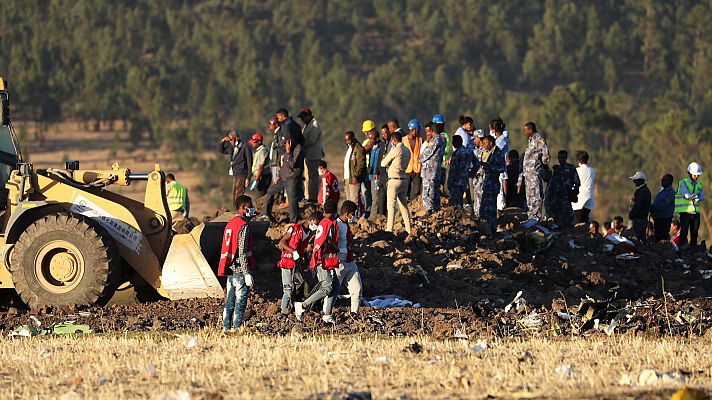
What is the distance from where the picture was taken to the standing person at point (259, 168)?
22641 mm

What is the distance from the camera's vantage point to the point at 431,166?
21.3 meters

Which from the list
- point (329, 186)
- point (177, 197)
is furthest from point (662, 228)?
point (177, 197)

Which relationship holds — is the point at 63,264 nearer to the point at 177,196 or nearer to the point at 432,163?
the point at 432,163

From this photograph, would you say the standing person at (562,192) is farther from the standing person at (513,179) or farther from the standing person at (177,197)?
the standing person at (177,197)

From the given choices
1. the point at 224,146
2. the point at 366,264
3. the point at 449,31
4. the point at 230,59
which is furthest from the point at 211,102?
the point at 366,264

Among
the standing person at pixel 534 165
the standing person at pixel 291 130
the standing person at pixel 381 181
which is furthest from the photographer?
the standing person at pixel 381 181

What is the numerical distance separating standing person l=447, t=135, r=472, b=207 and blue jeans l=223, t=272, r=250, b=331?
7.80 meters

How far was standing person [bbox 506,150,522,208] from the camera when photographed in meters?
23.2

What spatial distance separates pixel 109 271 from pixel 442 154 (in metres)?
7.26

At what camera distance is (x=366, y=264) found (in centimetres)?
1869

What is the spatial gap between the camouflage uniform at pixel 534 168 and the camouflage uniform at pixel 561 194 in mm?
399

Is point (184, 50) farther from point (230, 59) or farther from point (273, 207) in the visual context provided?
point (273, 207)

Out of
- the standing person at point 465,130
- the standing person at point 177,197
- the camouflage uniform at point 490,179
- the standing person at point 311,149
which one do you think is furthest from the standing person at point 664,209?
the standing person at point 177,197

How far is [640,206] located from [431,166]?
4.64 metres
